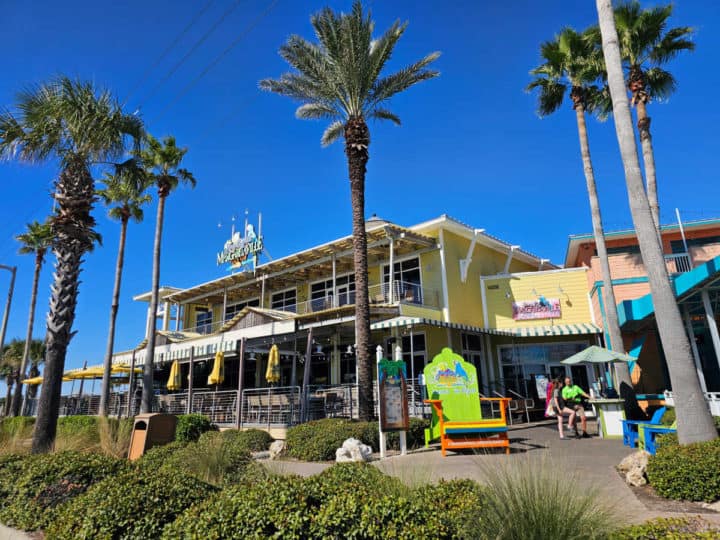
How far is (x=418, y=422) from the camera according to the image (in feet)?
38.2

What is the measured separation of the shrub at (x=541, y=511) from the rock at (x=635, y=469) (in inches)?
136

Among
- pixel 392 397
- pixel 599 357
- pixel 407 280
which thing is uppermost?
pixel 407 280

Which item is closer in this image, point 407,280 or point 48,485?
point 48,485

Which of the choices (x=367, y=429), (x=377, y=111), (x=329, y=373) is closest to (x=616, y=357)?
(x=367, y=429)

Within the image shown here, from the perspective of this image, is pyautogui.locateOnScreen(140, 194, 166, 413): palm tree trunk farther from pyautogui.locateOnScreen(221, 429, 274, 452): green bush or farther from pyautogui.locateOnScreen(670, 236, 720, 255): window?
pyautogui.locateOnScreen(670, 236, 720, 255): window

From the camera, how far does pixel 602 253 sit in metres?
15.1

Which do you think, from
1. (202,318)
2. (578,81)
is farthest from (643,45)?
(202,318)

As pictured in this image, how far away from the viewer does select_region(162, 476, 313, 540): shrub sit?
10.7 ft

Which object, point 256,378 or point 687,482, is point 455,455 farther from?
point 256,378

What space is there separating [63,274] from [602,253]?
15345 millimetres

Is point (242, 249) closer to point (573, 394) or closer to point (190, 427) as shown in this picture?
point (190, 427)

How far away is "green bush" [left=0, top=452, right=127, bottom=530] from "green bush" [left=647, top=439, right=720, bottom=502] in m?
6.79

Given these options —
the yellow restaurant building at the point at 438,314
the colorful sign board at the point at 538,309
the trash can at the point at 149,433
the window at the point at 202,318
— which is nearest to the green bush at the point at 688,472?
the trash can at the point at 149,433

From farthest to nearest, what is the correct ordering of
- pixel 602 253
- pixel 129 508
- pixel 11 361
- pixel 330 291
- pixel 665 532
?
pixel 11 361 → pixel 330 291 → pixel 602 253 → pixel 129 508 → pixel 665 532
